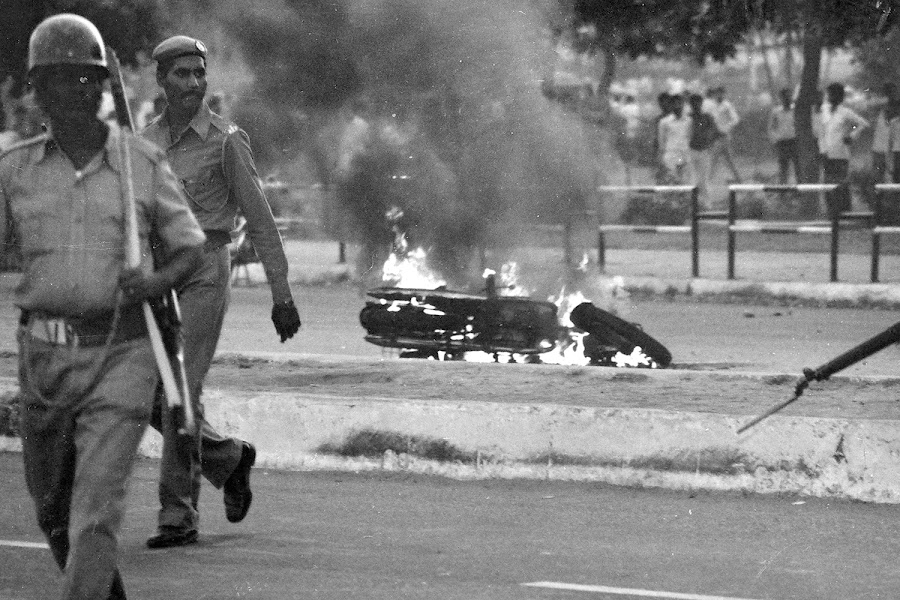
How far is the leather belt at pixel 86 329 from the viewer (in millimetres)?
4355

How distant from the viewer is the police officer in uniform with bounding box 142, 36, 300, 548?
6.29 metres

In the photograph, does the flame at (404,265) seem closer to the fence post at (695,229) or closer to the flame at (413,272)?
the flame at (413,272)

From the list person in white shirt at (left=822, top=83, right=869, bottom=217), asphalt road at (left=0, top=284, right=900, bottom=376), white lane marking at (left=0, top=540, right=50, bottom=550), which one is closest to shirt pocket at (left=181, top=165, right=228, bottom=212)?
white lane marking at (left=0, top=540, right=50, bottom=550)

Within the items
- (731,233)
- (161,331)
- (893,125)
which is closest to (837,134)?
(893,125)

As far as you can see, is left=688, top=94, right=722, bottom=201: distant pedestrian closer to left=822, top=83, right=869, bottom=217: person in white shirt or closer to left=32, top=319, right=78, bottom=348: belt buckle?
left=822, top=83, right=869, bottom=217: person in white shirt

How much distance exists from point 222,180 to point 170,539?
1331 millimetres

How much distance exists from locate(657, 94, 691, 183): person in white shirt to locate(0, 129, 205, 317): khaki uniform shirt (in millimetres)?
18645

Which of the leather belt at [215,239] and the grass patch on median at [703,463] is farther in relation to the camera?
the grass patch on median at [703,463]

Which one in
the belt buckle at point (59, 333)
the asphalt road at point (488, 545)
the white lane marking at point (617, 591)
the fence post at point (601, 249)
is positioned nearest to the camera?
the belt buckle at point (59, 333)

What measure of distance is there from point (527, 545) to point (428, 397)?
6.98 feet

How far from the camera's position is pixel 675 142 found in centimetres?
2281

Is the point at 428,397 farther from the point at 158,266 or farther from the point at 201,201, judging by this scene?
the point at 158,266

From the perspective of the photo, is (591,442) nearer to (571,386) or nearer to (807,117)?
(571,386)

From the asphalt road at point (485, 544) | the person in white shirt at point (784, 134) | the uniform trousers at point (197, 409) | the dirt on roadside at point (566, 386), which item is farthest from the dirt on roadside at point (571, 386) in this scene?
the person in white shirt at point (784, 134)
